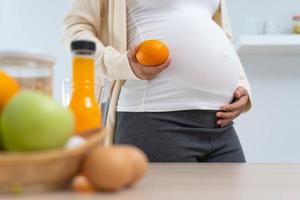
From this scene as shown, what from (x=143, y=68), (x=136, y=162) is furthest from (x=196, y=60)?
(x=136, y=162)

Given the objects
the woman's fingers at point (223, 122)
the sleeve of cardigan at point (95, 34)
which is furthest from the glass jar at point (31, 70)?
the woman's fingers at point (223, 122)

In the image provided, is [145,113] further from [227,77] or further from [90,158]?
[90,158]

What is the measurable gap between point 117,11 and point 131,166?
71 centimetres

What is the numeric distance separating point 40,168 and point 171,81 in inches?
25.0

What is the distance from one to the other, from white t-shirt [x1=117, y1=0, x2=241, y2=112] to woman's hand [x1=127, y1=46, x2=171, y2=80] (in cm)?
3

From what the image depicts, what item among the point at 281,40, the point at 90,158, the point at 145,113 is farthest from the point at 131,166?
the point at 281,40

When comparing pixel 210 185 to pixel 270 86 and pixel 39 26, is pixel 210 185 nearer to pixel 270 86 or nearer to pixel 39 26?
pixel 270 86

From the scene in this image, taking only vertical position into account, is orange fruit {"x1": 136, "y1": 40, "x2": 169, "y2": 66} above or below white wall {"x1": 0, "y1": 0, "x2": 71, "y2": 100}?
below

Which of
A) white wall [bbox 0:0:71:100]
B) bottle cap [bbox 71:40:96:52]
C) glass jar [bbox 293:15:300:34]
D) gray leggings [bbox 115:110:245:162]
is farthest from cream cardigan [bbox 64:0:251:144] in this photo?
white wall [bbox 0:0:71:100]

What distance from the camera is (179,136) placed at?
1044 mm

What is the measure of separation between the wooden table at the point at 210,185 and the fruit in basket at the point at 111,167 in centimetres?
2

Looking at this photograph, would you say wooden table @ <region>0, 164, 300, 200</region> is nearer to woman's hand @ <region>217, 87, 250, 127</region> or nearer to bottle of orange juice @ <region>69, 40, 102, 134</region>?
bottle of orange juice @ <region>69, 40, 102, 134</region>

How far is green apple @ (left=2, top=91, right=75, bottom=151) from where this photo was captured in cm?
45

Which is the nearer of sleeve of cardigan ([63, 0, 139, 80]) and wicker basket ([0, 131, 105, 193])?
wicker basket ([0, 131, 105, 193])
